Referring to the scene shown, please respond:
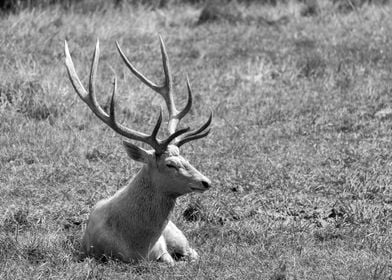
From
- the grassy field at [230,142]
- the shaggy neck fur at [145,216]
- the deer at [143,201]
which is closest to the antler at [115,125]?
the deer at [143,201]

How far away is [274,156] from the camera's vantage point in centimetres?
1000

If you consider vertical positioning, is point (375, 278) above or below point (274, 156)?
above

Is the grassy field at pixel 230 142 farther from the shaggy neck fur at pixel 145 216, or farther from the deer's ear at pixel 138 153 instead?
the deer's ear at pixel 138 153

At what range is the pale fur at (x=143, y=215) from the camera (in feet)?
22.6

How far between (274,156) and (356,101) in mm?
2437

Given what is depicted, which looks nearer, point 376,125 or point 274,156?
point 274,156

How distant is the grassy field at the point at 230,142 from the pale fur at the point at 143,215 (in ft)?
0.70

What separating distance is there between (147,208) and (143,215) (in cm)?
6

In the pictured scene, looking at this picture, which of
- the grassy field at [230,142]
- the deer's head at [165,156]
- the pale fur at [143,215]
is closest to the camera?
the deer's head at [165,156]

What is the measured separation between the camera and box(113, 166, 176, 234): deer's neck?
6.97 m

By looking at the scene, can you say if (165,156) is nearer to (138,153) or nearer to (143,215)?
(138,153)

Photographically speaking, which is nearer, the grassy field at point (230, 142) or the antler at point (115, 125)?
the antler at point (115, 125)

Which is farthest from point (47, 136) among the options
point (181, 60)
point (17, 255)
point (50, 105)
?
point (181, 60)

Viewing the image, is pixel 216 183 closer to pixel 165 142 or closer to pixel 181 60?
pixel 165 142
